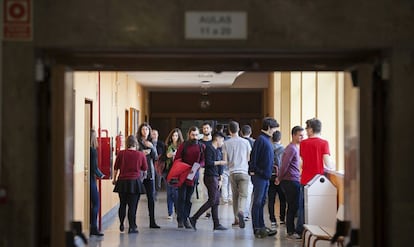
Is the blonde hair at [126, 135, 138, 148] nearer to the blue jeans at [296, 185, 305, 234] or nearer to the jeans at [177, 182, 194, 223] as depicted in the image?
the jeans at [177, 182, 194, 223]

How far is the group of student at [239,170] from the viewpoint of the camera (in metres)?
9.96

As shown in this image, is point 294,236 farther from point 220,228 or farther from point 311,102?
point 311,102

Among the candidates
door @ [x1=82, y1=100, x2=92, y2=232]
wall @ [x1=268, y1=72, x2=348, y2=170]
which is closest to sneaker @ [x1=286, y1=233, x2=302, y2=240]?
wall @ [x1=268, y1=72, x2=348, y2=170]

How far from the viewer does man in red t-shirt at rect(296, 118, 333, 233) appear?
9688 mm

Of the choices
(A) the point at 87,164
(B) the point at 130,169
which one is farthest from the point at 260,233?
(A) the point at 87,164

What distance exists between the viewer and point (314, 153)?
9.69 meters

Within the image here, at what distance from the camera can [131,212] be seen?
1057cm

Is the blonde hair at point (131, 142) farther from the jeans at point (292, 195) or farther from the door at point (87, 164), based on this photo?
the jeans at point (292, 195)

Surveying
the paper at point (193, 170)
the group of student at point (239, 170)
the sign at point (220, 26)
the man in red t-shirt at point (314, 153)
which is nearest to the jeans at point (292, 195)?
the group of student at point (239, 170)

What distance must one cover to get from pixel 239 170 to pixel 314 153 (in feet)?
4.86

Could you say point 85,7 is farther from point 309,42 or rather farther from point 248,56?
point 309,42

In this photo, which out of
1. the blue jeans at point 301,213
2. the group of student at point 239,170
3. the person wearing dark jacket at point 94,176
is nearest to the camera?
the person wearing dark jacket at point 94,176

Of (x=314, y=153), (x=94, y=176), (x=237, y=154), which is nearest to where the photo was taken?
(x=314, y=153)

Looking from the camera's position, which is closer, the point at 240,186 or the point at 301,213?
the point at 301,213
